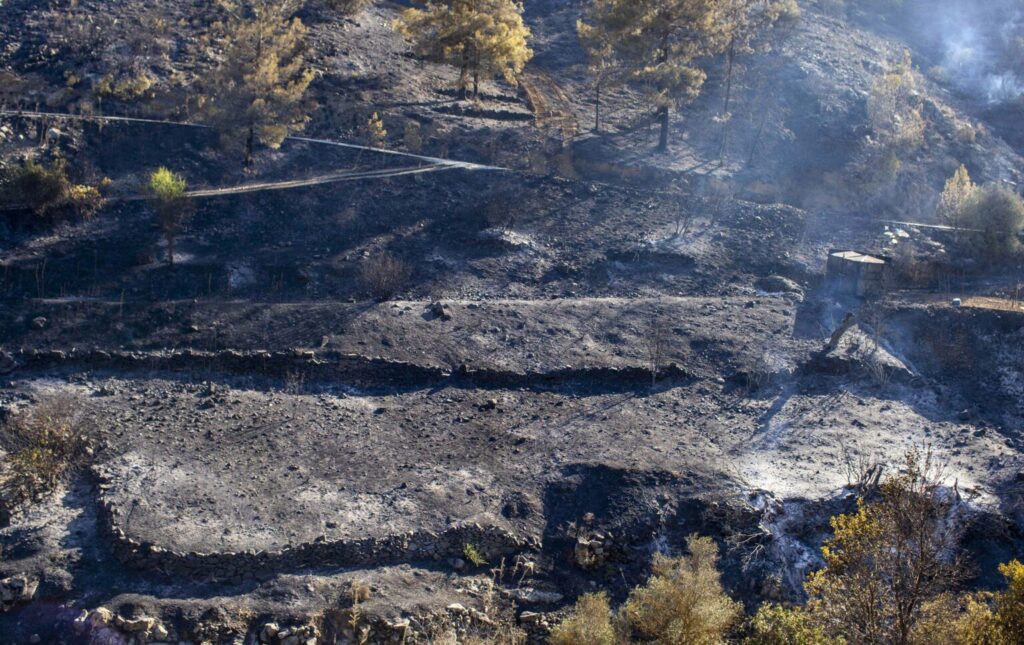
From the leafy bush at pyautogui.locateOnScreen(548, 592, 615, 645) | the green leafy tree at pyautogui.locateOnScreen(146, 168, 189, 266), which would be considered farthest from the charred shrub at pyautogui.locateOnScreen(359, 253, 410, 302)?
the leafy bush at pyautogui.locateOnScreen(548, 592, 615, 645)

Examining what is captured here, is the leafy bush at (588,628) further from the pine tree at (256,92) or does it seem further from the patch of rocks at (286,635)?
the pine tree at (256,92)

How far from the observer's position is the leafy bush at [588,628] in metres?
15.1

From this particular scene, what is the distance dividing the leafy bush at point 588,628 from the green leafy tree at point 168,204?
15.1 metres

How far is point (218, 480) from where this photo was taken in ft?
61.7

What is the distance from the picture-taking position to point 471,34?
33.4m

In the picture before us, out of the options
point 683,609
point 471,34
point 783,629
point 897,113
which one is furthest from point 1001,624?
point 897,113

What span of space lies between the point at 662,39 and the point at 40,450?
2391 centimetres

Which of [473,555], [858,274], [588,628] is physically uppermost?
[858,274]

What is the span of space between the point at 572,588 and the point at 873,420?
355 inches

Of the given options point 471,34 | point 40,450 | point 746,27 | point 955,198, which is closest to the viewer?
point 40,450

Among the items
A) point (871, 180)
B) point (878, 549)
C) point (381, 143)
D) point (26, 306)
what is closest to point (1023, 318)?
point (871, 180)

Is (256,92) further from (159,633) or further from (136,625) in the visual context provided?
(159,633)

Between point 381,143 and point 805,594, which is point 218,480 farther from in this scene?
point 381,143

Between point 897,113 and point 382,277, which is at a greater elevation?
point 897,113
